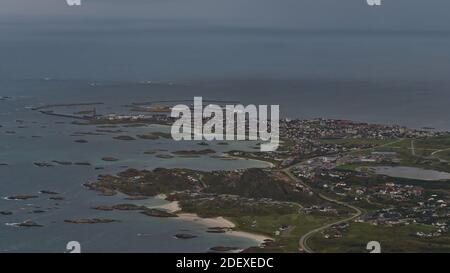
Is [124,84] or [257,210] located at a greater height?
[124,84]

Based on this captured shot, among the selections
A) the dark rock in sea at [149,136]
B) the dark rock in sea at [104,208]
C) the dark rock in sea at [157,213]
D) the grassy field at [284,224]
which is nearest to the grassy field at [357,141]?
the dark rock in sea at [149,136]

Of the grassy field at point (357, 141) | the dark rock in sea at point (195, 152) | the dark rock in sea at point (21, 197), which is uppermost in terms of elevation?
the grassy field at point (357, 141)

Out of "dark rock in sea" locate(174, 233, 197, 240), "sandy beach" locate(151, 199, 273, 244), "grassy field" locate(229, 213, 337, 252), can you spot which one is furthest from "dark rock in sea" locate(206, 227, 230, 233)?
"dark rock in sea" locate(174, 233, 197, 240)

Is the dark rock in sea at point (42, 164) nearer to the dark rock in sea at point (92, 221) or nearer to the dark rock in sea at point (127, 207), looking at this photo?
the dark rock in sea at point (127, 207)

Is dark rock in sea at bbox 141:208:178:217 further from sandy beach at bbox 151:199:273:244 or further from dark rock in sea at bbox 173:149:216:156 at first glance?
dark rock in sea at bbox 173:149:216:156

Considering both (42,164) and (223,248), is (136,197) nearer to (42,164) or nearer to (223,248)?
(223,248)

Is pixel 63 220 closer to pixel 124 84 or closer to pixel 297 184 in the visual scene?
pixel 297 184

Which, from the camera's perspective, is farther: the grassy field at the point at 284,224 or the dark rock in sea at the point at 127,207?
the dark rock in sea at the point at 127,207
